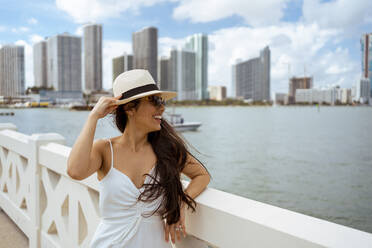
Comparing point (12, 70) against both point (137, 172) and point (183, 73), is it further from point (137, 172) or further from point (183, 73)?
point (183, 73)

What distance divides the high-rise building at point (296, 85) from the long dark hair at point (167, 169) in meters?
133

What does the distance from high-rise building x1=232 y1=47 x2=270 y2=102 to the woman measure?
115 m

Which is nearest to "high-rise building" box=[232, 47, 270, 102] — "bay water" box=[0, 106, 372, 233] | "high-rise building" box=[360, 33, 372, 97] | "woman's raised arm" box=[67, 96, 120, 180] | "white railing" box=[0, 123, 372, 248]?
"high-rise building" box=[360, 33, 372, 97]

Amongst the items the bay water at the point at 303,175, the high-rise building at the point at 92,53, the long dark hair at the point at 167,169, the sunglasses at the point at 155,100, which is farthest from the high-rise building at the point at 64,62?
the sunglasses at the point at 155,100

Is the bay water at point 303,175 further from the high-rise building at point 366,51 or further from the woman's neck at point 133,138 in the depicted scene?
the high-rise building at point 366,51

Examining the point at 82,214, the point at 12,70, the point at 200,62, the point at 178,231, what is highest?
the point at 200,62

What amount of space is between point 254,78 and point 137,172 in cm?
11864

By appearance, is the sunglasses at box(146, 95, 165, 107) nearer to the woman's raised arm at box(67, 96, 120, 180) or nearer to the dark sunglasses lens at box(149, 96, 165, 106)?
the dark sunglasses lens at box(149, 96, 165, 106)

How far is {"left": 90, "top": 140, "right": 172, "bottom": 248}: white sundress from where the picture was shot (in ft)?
4.54

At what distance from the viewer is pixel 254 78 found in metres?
117

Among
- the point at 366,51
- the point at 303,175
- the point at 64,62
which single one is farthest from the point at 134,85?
the point at 366,51

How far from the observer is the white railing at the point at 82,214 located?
101 cm

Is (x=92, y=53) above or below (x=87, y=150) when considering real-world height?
above

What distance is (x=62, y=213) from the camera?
232cm
